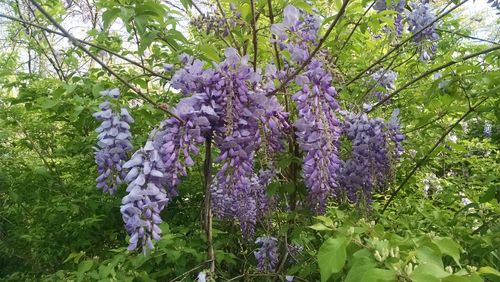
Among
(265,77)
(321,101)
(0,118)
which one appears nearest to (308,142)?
(321,101)

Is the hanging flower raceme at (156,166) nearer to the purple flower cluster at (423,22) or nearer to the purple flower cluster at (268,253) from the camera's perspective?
the purple flower cluster at (268,253)

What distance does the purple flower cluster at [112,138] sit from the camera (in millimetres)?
2283

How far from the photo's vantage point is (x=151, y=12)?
239 centimetres

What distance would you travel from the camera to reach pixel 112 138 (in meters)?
2.30

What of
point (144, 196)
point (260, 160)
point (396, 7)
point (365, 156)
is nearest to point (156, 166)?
point (144, 196)

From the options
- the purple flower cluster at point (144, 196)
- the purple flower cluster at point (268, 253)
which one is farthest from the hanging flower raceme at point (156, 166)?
the purple flower cluster at point (268, 253)

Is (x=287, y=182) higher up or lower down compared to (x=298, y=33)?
lower down

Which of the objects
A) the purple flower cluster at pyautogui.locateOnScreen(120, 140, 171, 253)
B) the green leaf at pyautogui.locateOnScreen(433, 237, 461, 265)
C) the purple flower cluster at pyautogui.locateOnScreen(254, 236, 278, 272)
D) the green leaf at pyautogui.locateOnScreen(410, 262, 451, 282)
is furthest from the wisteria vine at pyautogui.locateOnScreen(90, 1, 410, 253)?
the green leaf at pyautogui.locateOnScreen(410, 262, 451, 282)

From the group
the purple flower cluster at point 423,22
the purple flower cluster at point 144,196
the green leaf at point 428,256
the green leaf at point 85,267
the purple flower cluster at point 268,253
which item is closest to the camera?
the green leaf at point 428,256

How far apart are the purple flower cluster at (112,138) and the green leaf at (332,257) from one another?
3.83 feet

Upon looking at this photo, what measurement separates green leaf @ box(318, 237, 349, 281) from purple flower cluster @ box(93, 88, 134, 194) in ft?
3.83

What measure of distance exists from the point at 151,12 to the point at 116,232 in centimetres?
218

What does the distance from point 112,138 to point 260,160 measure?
70 cm

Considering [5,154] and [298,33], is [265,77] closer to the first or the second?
[298,33]
